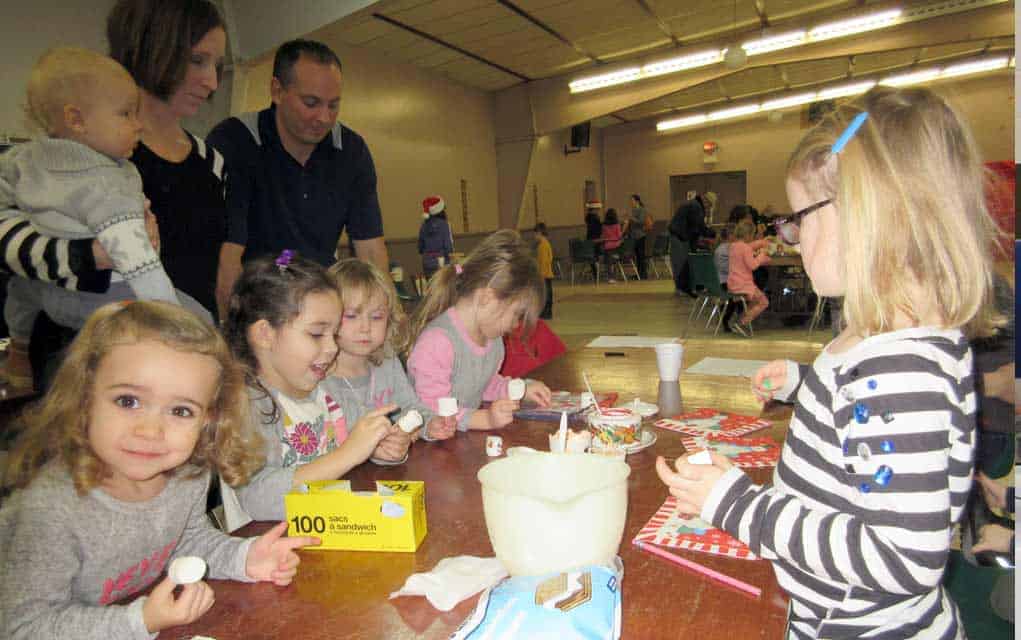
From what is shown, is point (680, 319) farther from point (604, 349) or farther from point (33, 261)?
point (33, 261)

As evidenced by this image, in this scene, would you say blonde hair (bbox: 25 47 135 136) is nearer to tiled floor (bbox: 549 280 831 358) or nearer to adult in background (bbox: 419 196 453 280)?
tiled floor (bbox: 549 280 831 358)

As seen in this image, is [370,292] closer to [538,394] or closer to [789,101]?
[538,394]

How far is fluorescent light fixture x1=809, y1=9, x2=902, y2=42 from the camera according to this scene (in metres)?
8.36

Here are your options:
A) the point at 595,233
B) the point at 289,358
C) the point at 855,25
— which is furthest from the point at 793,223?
the point at 595,233

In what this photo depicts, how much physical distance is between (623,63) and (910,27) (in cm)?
383

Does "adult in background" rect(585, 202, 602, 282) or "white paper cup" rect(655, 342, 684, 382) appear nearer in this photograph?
"white paper cup" rect(655, 342, 684, 382)

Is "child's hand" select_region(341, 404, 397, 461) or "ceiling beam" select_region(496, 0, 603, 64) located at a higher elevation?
"ceiling beam" select_region(496, 0, 603, 64)

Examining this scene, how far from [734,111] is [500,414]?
14.6m

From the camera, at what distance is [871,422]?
0.72 metres

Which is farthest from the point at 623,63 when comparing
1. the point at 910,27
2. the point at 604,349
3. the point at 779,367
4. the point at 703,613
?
the point at 703,613

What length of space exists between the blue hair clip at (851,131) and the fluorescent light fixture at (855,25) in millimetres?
9245

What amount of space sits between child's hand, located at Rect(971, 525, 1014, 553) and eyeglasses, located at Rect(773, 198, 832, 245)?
2.94 ft

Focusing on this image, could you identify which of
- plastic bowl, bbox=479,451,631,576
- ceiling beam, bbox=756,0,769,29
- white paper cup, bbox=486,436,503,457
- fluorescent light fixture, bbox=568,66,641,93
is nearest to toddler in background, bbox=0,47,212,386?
white paper cup, bbox=486,436,503,457

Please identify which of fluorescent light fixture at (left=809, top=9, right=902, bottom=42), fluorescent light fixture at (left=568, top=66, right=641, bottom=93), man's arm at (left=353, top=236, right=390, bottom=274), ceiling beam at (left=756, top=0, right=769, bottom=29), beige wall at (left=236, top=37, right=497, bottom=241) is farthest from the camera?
fluorescent light fixture at (left=568, top=66, right=641, bottom=93)
